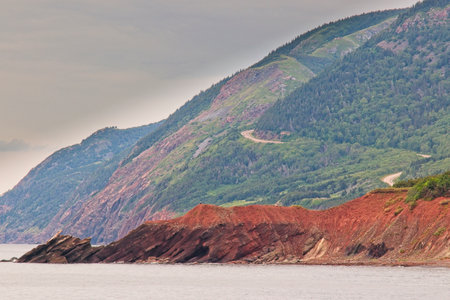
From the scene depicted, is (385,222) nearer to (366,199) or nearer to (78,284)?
(366,199)

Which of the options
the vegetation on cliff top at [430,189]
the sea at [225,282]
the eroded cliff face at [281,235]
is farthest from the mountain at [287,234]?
the sea at [225,282]

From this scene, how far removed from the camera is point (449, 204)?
531 feet

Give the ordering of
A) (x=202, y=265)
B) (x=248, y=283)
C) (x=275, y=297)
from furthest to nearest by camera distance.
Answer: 1. (x=202, y=265)
2. (x=248, y=283)
3. (x=275, y=297)

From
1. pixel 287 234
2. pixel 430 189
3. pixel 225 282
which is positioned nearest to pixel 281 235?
pixel 287 234

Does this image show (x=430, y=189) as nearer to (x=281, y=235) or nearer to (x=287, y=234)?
(x=287, y=234)

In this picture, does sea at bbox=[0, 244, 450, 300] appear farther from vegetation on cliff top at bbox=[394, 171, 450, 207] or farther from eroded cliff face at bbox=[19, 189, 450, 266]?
vegetation on cliff top at bbox=[394, 171, 450, 207]

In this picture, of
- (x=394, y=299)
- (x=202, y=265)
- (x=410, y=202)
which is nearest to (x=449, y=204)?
(x=410, y=202)

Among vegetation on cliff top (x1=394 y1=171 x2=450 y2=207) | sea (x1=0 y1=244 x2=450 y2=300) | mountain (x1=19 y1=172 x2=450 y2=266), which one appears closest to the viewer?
sea (x1=0 y1=244 x2=450 y2=300)

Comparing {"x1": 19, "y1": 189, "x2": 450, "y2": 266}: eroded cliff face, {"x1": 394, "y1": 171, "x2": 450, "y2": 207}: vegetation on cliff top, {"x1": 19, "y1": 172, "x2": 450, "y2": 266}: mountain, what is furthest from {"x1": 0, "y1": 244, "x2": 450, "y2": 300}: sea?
{"x1": 394, "y1": 171, "x2": 450, "y2": 207}: vegetation on cliff top

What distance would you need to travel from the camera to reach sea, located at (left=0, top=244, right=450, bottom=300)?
115000mm

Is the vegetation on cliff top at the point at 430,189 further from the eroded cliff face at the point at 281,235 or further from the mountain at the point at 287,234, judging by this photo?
the eroded cliff face at the point at 281,235

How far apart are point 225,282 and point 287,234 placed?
4529cm

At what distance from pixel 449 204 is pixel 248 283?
161 feet

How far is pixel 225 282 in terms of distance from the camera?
135 m
